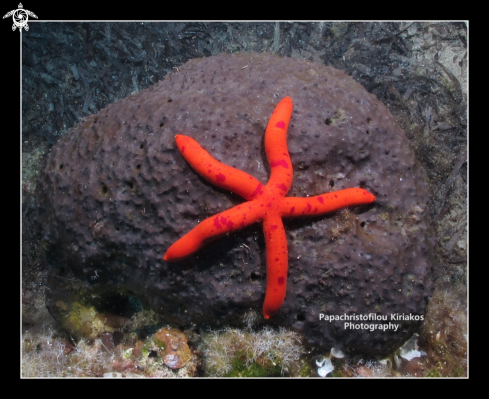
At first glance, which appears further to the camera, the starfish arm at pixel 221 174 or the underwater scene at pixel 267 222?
the underwater scene at pixel 267 222

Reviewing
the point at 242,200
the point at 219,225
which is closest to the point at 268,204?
the point at 242,200

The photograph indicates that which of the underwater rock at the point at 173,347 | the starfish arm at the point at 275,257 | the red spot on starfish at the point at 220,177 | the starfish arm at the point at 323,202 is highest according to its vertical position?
the red spot on starfish at the point at 220,177

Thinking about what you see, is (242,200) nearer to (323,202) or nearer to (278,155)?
(278,155)

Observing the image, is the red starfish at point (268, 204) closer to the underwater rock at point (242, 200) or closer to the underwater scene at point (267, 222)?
the underwater scene at point (267, 222)

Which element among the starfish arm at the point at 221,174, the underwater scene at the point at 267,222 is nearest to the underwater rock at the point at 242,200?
the underwater scene at the point at 267,222

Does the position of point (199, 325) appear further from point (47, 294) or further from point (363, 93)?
point (363, 93)

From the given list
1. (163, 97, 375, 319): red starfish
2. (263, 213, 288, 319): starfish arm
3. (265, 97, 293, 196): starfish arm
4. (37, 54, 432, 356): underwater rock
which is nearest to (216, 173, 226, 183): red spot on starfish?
(163, 97, 375, 319): red starfish

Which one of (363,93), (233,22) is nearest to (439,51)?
(363,93)
